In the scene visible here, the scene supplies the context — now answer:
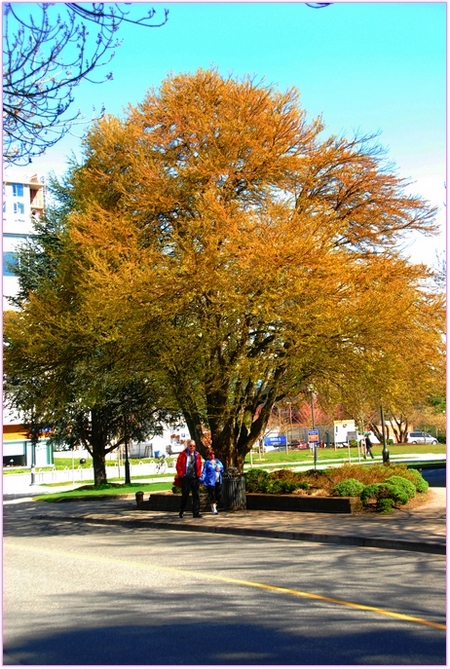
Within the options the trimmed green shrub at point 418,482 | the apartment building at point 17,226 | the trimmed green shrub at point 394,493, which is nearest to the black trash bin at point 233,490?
the trimmed green shrub at point 394,493

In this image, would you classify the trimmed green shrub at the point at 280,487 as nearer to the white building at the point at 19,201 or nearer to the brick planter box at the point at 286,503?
the brick planter box at the point at 286,503

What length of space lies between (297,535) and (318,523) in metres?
1.42

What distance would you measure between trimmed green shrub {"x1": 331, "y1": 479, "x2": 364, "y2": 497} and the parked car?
64214 millimetres

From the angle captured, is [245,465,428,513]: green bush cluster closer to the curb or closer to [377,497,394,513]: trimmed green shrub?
[377,497,394,513]: trimmed green shrub

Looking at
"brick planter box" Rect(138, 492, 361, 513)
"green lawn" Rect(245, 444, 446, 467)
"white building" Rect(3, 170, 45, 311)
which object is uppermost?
"white building" Rect(3, 170, 45, 311)

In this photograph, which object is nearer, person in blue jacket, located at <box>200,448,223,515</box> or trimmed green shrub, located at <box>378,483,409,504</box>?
trimmed green shrub, located at <box>378,483,409,504</box>

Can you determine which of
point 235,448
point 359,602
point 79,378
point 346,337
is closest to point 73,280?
point 79,378

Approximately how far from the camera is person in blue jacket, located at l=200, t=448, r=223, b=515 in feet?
66.1

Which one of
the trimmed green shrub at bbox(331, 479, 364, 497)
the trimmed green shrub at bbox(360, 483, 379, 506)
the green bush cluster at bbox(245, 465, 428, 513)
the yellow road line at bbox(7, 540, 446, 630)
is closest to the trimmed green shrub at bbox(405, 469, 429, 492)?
the green bush cluster at bbox(245, 465, 428, 513)

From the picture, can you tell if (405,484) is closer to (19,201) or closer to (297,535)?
(297,535)

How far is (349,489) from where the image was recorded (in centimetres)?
1900

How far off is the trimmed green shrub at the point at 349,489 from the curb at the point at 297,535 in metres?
3.05

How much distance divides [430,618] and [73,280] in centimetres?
1581

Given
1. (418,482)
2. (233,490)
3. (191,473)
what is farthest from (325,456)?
(191,473)
